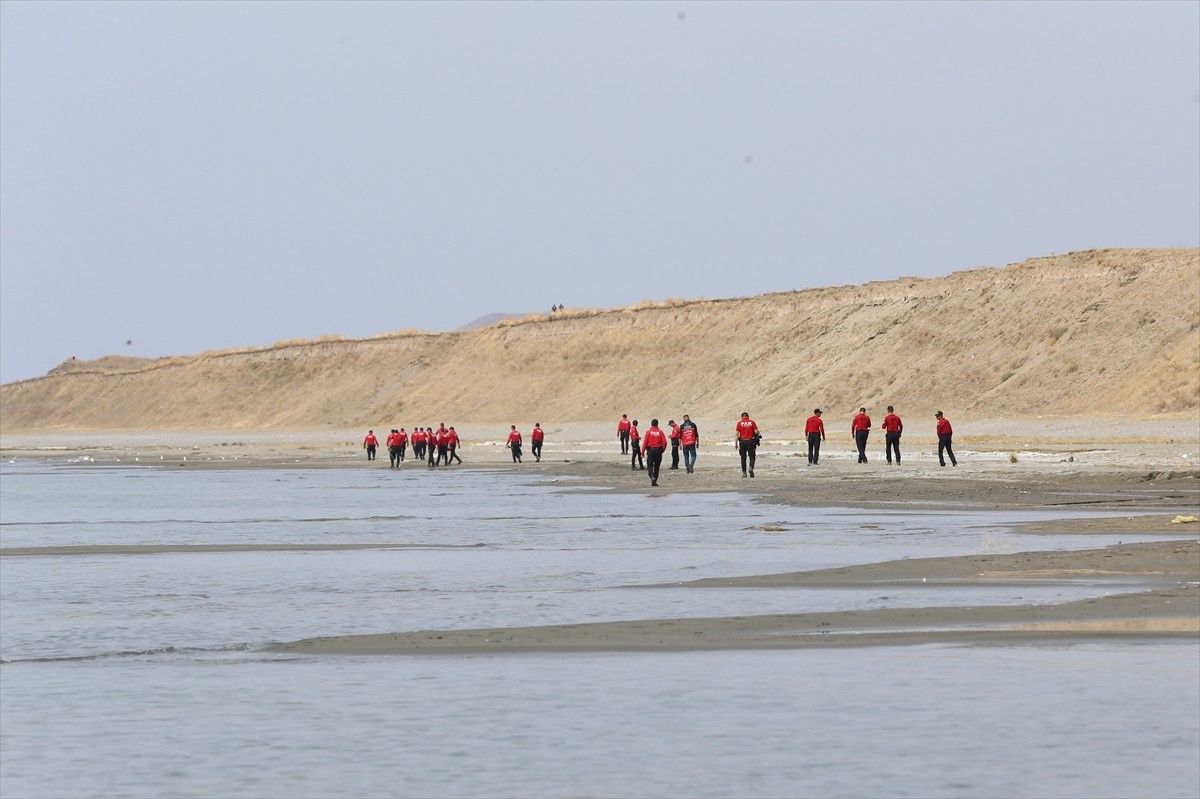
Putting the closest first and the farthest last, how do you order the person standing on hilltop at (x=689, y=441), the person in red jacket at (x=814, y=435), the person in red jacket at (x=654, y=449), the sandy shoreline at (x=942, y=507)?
the sandy shoreline at (x=942, y=507), the person in red jacket at (x=654, y=449), the person in red jacket at (x=814, y=435), the person standing on hilltop at (x=689, y=441)

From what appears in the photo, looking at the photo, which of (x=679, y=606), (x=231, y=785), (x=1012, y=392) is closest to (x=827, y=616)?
(x=679, y=606)

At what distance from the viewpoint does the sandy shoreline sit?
12.0 m

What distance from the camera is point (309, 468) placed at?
54875 mm

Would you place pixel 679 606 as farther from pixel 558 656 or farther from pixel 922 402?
pixel 922 402

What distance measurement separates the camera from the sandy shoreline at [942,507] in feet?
39.3

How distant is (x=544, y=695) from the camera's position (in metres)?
9.93

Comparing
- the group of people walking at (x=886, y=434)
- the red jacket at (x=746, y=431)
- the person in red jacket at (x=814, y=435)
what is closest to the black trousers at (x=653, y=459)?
the red jacket at (x=746, y=431)

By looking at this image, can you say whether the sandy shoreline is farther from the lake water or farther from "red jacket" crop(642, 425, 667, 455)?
"red jacket" crop(642, 425, 667, 455)

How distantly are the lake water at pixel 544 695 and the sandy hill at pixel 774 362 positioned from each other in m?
45.7

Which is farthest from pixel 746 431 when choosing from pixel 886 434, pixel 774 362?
pixel 774 362

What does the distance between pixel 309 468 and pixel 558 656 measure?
4436cm

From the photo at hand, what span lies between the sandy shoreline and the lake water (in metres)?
0.54

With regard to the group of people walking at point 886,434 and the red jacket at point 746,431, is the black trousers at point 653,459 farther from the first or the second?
the group of people walking at point 886,434

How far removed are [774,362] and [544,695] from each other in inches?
3295
